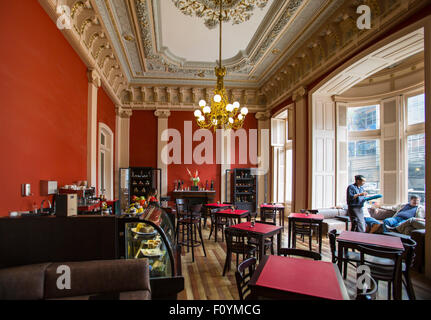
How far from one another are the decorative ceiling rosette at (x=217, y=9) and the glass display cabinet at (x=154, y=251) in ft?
15.9

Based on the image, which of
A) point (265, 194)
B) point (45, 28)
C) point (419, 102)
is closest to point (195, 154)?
point (265, 194)

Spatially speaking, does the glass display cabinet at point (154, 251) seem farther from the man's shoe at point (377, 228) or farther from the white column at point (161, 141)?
the white column at point (161, 141)

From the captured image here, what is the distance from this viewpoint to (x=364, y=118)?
759cm

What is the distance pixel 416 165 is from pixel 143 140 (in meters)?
9.10

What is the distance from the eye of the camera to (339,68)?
553 cm

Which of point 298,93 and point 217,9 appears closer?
point 217,9

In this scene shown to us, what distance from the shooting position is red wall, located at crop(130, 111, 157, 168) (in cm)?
937

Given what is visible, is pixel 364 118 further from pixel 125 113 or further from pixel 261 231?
pixel 125 113

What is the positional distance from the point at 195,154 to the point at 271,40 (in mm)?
5009

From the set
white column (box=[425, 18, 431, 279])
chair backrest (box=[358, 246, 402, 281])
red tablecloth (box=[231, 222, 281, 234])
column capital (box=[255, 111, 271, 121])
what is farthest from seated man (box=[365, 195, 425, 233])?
column capital (box=[255, 111, 271, 121])

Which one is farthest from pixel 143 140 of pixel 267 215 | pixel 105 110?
pixel 267 215

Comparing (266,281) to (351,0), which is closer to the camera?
(266,281)

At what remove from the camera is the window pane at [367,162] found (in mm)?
7268
